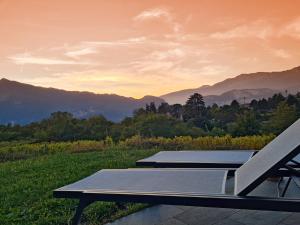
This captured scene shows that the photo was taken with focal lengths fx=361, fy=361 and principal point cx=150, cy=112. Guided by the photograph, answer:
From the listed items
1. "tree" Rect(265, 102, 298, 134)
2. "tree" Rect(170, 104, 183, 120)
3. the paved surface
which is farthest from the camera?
"tree" Rect(170, 104, 183, 120)

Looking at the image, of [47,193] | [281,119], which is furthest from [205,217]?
[281,119]

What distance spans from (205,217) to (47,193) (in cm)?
267

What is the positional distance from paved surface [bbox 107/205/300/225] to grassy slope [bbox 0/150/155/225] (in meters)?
0.29

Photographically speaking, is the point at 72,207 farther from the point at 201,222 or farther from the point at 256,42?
the point at 256,42

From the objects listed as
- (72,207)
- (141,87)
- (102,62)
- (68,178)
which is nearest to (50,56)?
(102,62)

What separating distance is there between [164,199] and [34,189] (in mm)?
3784

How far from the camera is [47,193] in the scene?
556cm

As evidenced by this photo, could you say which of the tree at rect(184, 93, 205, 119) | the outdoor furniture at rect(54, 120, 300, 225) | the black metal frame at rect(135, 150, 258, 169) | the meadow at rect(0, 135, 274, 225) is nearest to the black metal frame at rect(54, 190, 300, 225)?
the outdoor furniture at rect(54, 120, 300, 225)

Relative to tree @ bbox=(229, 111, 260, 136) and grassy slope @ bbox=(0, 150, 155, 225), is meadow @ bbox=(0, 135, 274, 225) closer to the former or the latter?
grassy slope @ bbox=(0, 150, 155, 225)

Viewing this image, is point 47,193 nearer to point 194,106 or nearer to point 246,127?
point 246,127

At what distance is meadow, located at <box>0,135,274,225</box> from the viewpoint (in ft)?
14.5

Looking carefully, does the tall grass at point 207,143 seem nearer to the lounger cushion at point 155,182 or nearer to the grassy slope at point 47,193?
the grassy slope at point 47,193

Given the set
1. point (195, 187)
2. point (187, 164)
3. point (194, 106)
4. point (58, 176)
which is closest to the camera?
point (195, 187)

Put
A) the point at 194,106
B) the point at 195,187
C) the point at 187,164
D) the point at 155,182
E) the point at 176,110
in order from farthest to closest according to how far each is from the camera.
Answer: the point at 176,110, the point at 194,106, the point at 187,164, the point at 155,182, the point at 195,187
